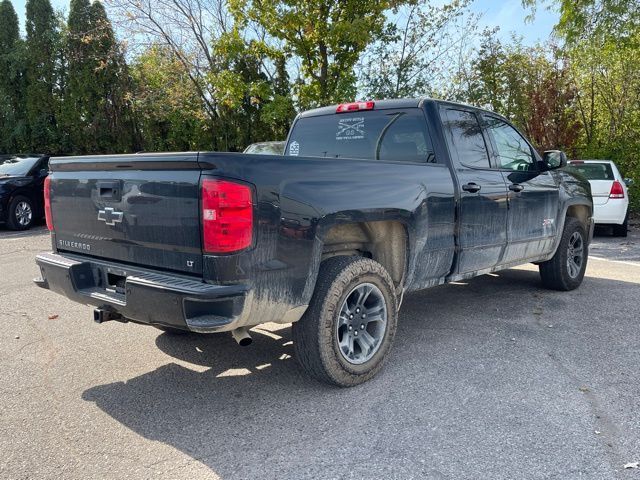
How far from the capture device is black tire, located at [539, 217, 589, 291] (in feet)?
19.6

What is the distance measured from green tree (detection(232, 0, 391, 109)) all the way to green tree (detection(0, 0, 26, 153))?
897 centimetres

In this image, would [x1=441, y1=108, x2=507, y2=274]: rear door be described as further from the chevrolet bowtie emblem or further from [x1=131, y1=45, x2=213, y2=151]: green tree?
[x1=131, y1=45, x2=213, y2=151]: green tree

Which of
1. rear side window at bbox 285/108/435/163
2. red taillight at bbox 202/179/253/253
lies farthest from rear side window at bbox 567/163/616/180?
red taillight at bbox 202/179/253/253

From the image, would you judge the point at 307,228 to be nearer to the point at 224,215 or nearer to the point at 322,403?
the point at 224,215

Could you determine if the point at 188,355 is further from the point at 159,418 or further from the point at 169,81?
the point at 169,81

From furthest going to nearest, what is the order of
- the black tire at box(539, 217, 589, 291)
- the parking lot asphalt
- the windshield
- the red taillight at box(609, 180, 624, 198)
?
the windshield < the red taillight at box(609, 180, 624, 198) < the black tire at box(539, 217, 589, 291) < the parking lot asphalt

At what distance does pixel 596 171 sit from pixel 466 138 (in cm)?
775

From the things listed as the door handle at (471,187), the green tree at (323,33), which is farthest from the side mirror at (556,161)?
the green tree at (323,33)

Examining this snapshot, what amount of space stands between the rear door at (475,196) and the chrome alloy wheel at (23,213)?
10769mm

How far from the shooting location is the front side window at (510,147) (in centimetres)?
509

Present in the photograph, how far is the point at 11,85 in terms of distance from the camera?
59.0 feet

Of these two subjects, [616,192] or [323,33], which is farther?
[323,33]

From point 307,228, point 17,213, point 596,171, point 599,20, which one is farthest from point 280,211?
point 599,20

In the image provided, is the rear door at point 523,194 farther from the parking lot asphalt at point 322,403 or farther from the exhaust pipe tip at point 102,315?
the exhaust pipe tip at point 102,315
